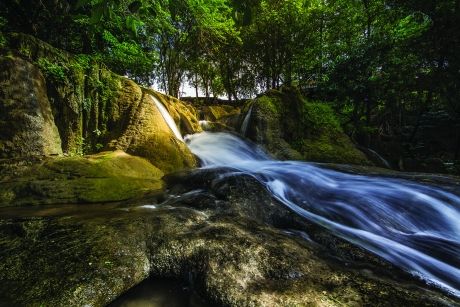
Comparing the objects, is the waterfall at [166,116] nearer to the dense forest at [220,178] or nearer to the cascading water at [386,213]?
the dense forest at [220,178]

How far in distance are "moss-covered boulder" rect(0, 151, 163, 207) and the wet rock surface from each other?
2.16ft

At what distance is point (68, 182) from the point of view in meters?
4.73

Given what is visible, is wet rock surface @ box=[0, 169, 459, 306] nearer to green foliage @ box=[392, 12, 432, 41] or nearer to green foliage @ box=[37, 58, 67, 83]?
green foliage @ box=[37, 58, 67, 83]

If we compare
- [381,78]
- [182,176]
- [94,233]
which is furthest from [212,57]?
[94,233]

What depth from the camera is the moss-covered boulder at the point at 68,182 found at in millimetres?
4359

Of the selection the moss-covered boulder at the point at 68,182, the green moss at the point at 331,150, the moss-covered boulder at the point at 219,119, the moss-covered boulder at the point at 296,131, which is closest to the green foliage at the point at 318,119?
the moss-covered boulder at the point at 296,131

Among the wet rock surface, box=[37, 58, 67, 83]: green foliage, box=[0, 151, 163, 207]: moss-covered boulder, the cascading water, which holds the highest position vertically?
box=[37, 58, 67, 83]: green foliage

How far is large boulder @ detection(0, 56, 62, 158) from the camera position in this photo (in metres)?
5.13

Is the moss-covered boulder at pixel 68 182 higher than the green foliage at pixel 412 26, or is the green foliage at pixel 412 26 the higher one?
the green foliage at pixel 412 26

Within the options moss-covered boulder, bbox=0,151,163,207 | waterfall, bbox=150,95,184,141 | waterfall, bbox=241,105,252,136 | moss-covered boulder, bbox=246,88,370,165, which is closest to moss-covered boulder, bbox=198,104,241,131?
waterfall, bbox=241,105,252,136

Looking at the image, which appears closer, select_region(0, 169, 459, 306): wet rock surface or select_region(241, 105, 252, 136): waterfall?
select_region(0, 169, 459, 306): wet rock surface

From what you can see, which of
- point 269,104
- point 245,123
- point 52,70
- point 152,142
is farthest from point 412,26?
point 52,70

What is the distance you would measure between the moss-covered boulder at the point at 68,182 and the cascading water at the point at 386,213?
2.33m

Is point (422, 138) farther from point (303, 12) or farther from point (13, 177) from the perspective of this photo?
point (13, 177)
